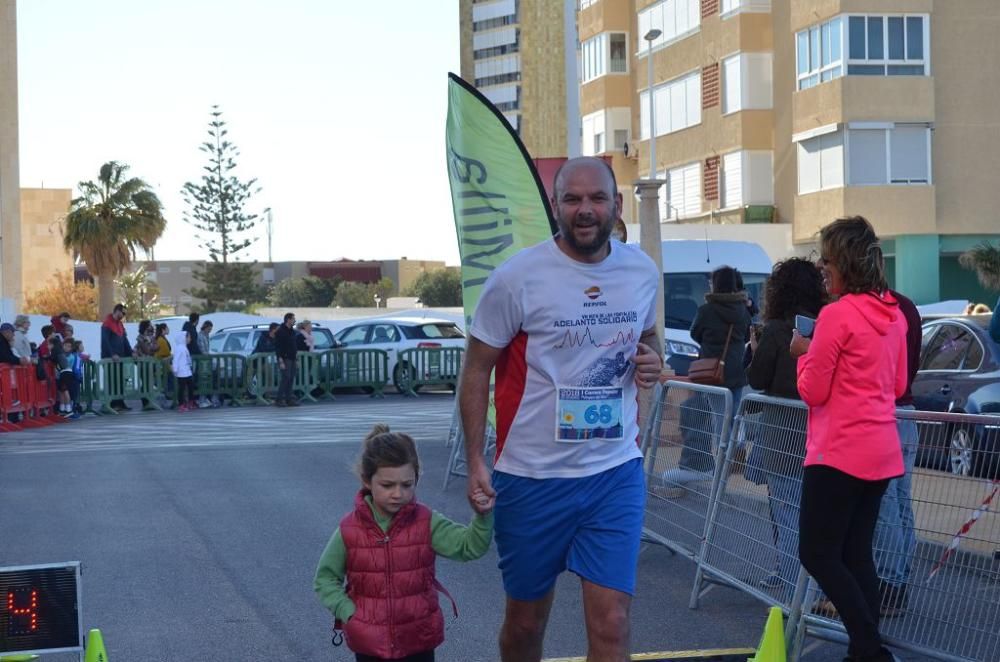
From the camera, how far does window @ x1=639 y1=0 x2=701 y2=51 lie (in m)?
44.4

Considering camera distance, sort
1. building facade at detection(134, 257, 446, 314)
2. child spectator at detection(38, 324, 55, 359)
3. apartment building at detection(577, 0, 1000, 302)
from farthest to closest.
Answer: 1. building facade at detection(134, 257, 446, 314)
2. apartment building at detection(577, 0, 1000, 302)
3. child spectator at detection(38, 324, 55, 359)

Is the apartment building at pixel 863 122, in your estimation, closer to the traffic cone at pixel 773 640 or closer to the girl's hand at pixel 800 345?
the girl's hand at pixel 800 345

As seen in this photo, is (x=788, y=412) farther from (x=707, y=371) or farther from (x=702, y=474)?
(x=707, y=371)

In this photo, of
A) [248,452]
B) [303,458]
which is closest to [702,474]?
[303,458]

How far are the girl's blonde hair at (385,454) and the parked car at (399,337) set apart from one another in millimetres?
25850

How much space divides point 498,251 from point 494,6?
395 feet

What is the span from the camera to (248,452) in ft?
57.7

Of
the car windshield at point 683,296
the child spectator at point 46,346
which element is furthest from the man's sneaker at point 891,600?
the child spectator at point 46,346

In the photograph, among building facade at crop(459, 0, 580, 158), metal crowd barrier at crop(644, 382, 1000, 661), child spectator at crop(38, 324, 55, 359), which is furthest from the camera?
child spectator at crop(38, 324, 55, 359)

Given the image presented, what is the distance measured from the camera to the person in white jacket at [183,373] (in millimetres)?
27719

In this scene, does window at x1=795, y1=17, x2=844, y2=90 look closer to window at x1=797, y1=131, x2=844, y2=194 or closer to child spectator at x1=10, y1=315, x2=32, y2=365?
window at x1=797, y1=131, x2=844, y2=194

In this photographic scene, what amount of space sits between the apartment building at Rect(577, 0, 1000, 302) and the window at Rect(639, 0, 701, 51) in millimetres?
788

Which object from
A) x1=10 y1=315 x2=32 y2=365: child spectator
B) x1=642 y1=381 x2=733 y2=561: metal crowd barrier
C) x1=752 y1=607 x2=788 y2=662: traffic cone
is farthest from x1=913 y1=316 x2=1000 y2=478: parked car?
x1=10 y1=315 x2=32 y2=365: child spectator

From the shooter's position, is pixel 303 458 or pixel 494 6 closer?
pixel 303 458
